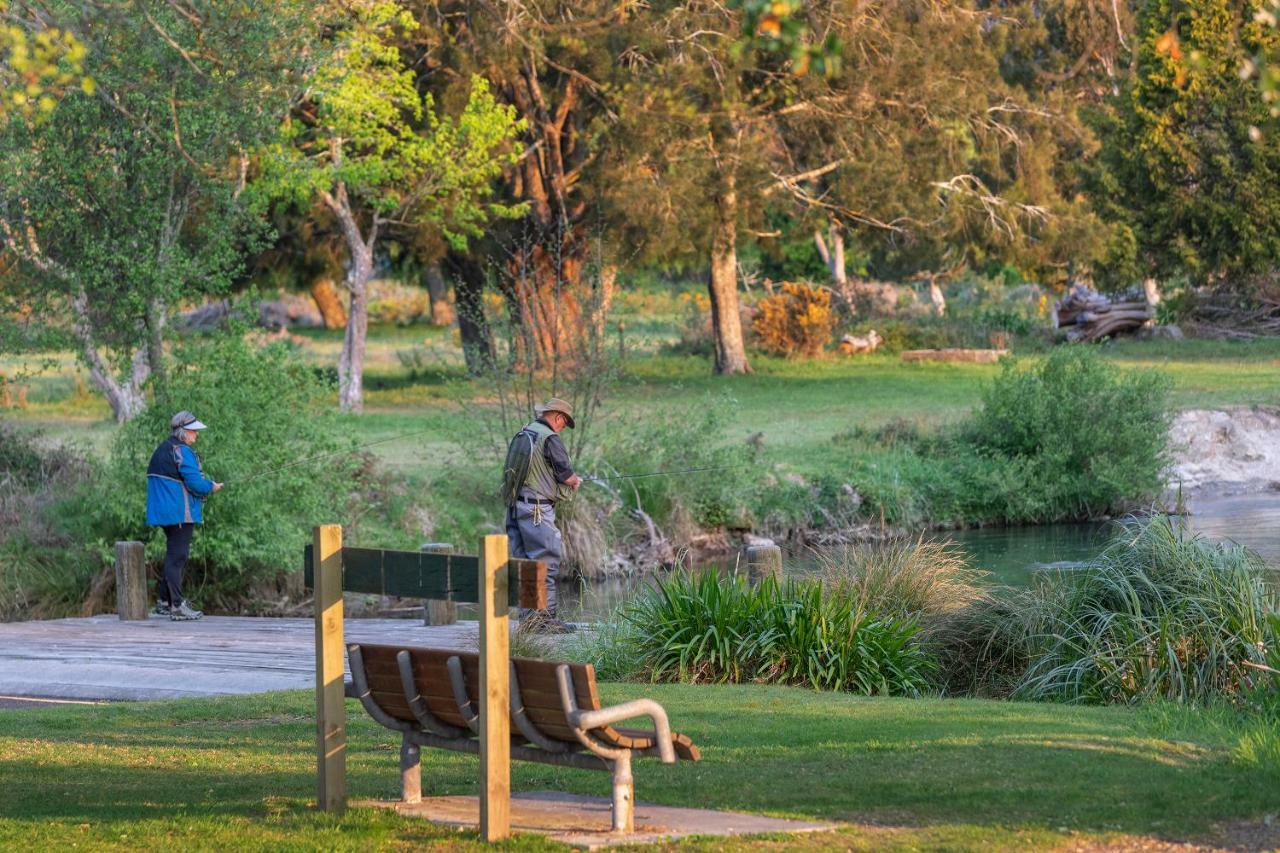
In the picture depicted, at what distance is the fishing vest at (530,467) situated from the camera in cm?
1337

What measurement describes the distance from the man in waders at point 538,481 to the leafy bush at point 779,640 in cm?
170

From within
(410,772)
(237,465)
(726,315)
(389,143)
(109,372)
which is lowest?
(410,772)

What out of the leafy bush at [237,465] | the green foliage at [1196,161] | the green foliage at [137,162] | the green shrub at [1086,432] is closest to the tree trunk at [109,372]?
the green foliage at [137,162]

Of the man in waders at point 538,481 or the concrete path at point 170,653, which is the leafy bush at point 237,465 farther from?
the man in waders at point 538,481

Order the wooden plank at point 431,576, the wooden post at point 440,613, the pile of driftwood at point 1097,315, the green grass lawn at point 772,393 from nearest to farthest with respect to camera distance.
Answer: the wooden plank at point 431,576, the wooden post at point 440,613, the green grass lawn at point 772,393, the pile of driftwood at point 1097,315

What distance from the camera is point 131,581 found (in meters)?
15.3

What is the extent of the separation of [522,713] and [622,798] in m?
0.46

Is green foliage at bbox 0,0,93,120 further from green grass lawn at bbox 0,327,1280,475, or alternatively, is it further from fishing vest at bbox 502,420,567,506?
fishing vest at bbox 502,420,567,506

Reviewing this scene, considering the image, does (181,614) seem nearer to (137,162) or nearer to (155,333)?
(155,333)

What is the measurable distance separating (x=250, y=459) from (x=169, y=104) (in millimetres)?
3756

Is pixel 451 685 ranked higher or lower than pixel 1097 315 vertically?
lower

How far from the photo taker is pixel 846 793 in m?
6.98

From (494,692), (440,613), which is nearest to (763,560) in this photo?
(440,613)

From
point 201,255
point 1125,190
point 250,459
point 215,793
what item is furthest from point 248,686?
point 1125,190
